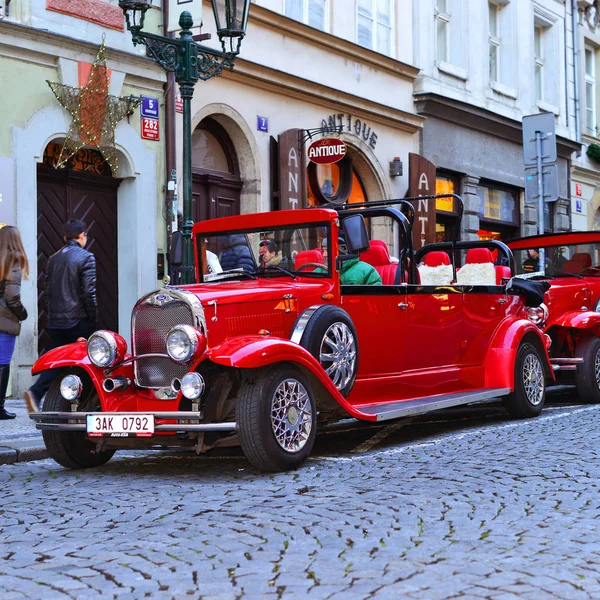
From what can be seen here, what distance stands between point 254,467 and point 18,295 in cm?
396

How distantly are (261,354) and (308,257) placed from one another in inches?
65.1

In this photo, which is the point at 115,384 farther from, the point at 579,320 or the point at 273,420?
the point at 579,320

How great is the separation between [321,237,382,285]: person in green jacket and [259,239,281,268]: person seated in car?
16.2 inches

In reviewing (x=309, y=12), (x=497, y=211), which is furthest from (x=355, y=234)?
(x=497, y=211)

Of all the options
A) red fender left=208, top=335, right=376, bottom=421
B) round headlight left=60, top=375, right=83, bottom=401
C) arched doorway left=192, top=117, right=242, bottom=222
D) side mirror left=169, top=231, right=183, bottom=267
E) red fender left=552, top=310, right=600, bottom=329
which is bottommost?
round headlight left=60, top=375, right=83, bottom=401

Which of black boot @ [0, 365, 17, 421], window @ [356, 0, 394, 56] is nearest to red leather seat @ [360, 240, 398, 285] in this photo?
black boot @ [0, 365, 17, 421]

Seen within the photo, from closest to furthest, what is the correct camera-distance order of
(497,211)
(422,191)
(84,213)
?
(84,213), (422,191), (497,211)

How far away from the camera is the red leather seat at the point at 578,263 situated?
41.3 feet

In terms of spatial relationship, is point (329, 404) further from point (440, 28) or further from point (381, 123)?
point (440, 28)

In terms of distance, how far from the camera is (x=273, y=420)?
6.75m

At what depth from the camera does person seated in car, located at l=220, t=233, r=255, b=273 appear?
8.34 metres

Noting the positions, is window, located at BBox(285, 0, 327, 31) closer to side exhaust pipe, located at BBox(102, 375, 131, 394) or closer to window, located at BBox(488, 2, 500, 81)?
window, located at BBox(488, 2, 500, 81)

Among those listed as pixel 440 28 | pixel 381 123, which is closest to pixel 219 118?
pixel 381 123

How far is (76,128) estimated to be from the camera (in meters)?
12.6
